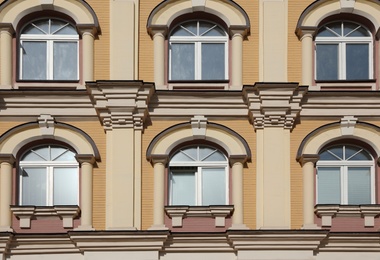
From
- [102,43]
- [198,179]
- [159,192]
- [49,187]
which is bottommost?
[159,192]

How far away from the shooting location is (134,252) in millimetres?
24672

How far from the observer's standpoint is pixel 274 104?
1004 inches

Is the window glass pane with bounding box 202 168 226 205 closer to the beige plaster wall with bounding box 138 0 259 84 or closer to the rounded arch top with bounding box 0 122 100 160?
the beige plaster wall with bounding box 138 0 259 84

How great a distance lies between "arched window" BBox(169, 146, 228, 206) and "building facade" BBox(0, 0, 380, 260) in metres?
0.03

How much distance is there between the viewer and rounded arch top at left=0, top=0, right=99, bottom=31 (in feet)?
85.4

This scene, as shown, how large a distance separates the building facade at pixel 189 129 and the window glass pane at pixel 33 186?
27 millimetres

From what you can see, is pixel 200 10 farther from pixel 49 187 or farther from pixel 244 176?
pixel 49 187

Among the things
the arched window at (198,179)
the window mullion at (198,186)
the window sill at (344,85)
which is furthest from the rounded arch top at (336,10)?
the window mullion at (198,186)

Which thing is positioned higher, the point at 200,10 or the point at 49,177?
the point at 200,10

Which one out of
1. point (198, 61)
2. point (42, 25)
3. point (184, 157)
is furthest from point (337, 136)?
point (42, 25)

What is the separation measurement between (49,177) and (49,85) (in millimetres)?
2118

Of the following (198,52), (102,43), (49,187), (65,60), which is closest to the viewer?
(49,187)

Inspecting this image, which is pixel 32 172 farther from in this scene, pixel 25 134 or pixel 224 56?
pixel 224 56

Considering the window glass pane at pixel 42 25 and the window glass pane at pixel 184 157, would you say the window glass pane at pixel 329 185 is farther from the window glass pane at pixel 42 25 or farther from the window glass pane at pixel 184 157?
the window glass pane at pixel 42 25
